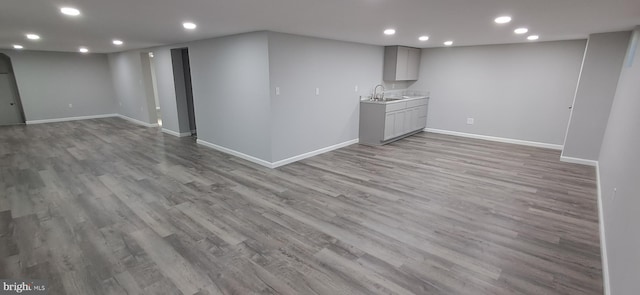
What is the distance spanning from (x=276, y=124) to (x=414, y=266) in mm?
3026

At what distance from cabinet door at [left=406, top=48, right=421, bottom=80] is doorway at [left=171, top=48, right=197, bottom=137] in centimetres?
506

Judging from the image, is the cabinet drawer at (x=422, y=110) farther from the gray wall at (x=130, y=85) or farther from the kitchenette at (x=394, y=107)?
the gray wall at (x=130, y=85)

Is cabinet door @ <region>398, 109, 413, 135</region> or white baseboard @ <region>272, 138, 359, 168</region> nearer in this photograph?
white baseboard @ <region>272, 138, 359, 168</region>

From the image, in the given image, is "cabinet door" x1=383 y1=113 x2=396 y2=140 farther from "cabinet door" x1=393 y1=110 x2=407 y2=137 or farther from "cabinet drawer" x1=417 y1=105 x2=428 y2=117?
"cabinet drawer" x1=417 y1=105 x2=428 y2=117

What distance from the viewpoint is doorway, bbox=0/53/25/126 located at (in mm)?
8102

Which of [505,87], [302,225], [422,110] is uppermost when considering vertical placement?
[505,87]

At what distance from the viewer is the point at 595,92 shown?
15.3ft

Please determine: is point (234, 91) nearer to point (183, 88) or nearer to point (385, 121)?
point (183, 88)

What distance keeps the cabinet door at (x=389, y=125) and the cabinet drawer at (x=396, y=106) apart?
0.11 meters

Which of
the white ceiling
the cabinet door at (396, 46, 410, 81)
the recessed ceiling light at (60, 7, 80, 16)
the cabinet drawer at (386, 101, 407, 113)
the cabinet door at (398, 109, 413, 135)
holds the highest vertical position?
the white ceiling

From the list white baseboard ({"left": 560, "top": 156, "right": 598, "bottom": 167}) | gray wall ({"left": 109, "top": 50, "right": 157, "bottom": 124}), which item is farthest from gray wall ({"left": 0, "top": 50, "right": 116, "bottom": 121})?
white baseboard ({"left": 560, "top": 156, "right": 598, "bottom": 167})

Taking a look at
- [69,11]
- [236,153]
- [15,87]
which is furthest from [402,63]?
[15,87]

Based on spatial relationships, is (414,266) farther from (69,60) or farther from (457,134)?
(69,60)

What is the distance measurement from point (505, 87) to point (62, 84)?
12.0m
